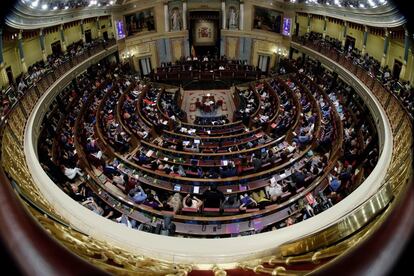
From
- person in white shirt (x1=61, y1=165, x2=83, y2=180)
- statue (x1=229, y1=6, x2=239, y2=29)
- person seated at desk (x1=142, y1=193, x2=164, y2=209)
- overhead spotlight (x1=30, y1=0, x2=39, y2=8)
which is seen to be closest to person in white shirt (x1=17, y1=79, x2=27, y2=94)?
overhead spotlight (x1=30, y1=0, x2=39, y2=8)

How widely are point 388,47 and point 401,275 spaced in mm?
18681

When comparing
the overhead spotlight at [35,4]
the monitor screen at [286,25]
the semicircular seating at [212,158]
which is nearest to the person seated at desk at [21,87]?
the semicircular seating at [212,158]

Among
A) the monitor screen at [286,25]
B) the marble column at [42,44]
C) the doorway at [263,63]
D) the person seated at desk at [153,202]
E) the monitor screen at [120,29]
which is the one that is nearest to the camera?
the person seated at desk at [153,202]

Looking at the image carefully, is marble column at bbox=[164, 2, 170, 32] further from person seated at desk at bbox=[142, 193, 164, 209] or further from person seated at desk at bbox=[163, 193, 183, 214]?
person seated at desk at bbox=[163, 193, 183, 214]

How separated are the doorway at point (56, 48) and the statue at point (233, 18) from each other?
46.7 ft

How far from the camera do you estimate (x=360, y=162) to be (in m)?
9.96

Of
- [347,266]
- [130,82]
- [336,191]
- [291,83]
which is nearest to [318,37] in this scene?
[291,83]

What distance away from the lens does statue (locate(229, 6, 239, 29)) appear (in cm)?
2517

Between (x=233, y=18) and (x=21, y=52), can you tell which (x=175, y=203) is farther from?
(x=233, y=18)

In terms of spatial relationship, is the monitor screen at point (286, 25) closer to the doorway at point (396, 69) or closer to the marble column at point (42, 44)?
the doorway at point (396, 69)

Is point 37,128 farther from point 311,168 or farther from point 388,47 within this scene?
point 388,47

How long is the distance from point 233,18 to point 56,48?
1473 cm

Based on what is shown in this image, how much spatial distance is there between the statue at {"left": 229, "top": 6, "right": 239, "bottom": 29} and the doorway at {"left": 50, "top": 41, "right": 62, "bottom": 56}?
14243mm

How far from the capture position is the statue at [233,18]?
2517cm
